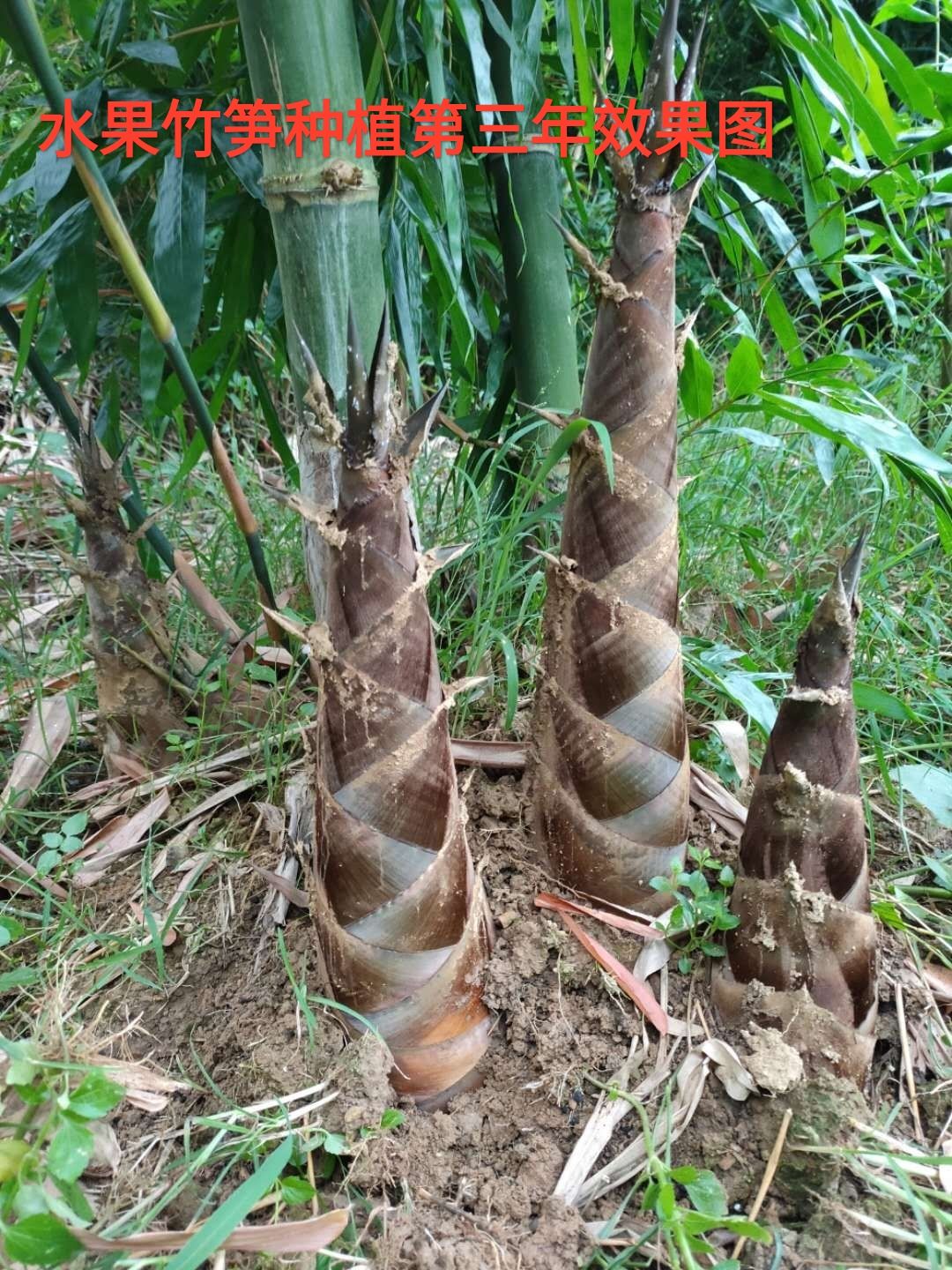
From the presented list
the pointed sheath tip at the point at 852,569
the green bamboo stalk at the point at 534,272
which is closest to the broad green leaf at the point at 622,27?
the green bamboo stalk at the point at 534,272

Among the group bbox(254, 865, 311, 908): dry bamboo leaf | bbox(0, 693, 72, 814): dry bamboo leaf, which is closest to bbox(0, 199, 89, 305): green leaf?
bbox(0, 693, 72, 814): dry bamboo leaf

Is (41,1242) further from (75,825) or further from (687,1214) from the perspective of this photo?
(75,825)

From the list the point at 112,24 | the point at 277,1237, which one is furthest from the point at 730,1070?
the point at 112,24

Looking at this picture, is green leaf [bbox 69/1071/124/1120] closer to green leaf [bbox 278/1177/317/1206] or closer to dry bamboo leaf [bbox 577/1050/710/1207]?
green leaf [bbox 278/1177/317/1206]

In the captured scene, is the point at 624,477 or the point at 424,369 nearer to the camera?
the point at 624,477

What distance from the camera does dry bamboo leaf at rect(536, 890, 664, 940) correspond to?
92 centimetres

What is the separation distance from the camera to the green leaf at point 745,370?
1100 mm

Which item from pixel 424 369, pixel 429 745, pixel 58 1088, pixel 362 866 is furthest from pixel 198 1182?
pixel 424 369

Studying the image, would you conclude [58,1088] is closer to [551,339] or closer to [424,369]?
[551,339]

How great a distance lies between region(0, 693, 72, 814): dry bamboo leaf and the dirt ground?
42 cm

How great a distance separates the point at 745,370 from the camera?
112cm

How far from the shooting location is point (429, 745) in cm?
77

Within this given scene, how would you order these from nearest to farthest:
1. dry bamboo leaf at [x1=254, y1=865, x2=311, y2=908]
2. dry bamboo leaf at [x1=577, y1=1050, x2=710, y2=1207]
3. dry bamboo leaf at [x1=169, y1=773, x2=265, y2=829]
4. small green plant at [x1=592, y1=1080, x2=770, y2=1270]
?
small green plant at [x1=592, y1=1080, x2=770, y2=1270] < dry bamboo leaf at [x1=577, y1=1050, x2=710, y2=1207] < dry bamboo leaf at [x1=254, y1=865, x2=311, y2=908] < dry bamboo leaf at [x1=169, y1=773, x2=265, y2=829]

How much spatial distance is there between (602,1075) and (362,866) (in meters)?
0.34
